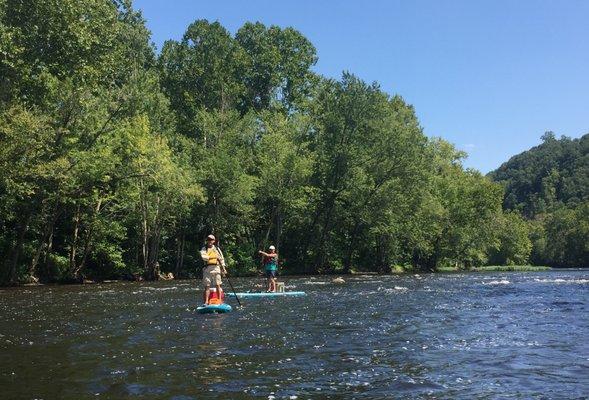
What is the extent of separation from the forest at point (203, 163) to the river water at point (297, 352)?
1640cm

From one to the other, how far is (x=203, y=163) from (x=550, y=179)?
15018cm

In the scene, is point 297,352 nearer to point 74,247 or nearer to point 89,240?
point 74,247

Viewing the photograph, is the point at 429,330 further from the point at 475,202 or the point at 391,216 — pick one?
the point at 475,202

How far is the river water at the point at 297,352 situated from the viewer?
7660 millimetres

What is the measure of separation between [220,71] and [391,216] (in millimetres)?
24611

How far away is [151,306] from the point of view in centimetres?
1912

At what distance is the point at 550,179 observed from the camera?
171375mm

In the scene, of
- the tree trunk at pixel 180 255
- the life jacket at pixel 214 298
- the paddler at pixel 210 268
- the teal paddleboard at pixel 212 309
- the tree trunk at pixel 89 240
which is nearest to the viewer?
the teal paddleboard at pixel 212 309

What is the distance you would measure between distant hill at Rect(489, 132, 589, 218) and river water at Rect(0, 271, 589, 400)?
14921 cm

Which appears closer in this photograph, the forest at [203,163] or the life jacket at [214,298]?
the life jacket at [214,298]

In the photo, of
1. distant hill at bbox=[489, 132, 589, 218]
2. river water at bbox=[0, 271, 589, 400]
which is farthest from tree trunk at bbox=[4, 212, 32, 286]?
distant hill at bbox=[489, 132, 589, 218]

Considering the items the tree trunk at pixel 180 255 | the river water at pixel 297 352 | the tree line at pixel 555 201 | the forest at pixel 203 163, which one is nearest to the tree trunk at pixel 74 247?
the forest at pixel 203 163

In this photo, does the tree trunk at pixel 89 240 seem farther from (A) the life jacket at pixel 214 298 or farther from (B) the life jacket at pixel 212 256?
(B) the life jacket at pixel 212 256

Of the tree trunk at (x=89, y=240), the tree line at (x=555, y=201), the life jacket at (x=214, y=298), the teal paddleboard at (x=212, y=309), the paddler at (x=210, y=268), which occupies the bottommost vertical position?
the teal paddleboard at (x=212, y=309)
